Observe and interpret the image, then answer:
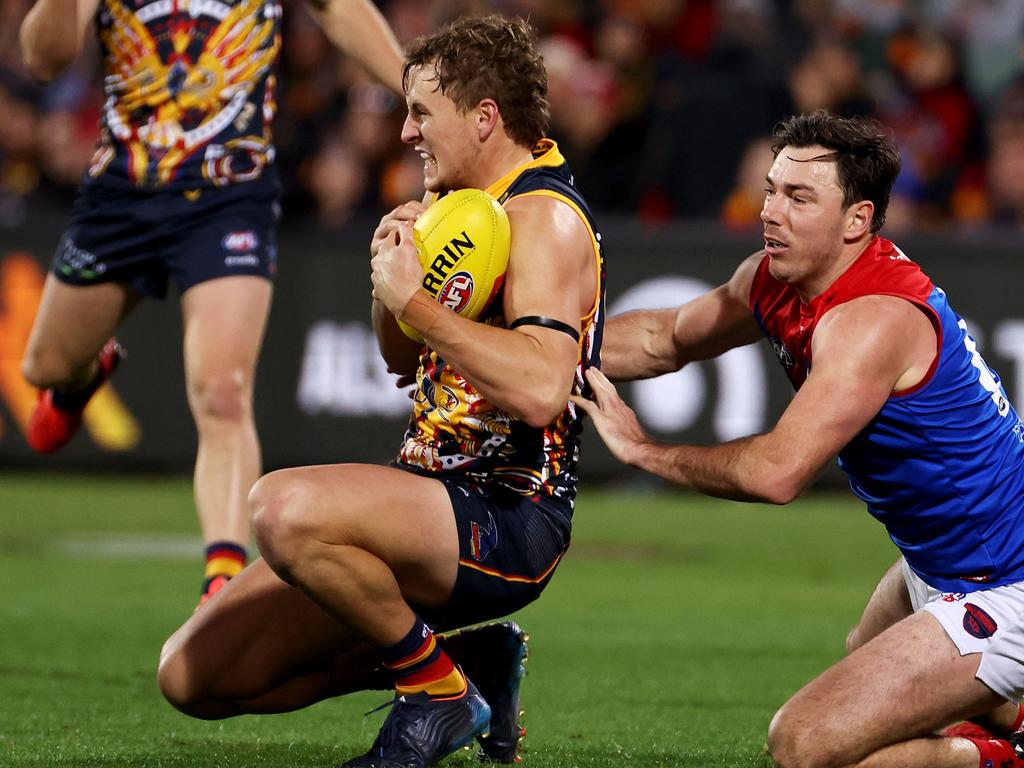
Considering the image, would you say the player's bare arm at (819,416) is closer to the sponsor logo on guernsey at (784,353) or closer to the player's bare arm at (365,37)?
the sponsor logo on guernsey at (784,353)

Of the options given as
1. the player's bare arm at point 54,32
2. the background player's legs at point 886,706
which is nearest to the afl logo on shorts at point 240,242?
the player's bare arm at point 54,32

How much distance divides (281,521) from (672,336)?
5.22 ft

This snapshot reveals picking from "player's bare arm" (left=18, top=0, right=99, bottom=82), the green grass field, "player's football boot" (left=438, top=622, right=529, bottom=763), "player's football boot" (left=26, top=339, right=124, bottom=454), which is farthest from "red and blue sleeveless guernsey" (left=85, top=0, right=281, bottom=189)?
"player's football boot" (left=438, top=622, right=529, bottom=763)

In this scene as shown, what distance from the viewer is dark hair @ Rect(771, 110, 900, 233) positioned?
4727 millimetres

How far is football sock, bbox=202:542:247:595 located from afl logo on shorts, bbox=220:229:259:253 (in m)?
1.21

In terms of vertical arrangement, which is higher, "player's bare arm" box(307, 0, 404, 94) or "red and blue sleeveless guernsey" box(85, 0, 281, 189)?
"player's bare arm" box(307, 0, 404, 94)

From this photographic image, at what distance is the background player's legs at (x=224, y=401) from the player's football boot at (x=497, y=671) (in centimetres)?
144

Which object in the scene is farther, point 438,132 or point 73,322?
point 73,322

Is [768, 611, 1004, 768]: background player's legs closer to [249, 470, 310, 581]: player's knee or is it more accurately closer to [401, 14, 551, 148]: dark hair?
[249, 470, 310, 581]: player's knee

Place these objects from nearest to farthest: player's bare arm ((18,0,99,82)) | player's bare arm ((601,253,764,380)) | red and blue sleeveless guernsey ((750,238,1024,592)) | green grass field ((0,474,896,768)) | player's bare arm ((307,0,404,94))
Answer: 1. red and blue sleeveless guernsey ((750,238,1024,592))
2. green grass field ((0,474,896,768))
3. player's bare arm ((601,253,764,380))
4. player's bare arm ((18,0,99,82))
5. player's bare arm ((307,0,404,94))

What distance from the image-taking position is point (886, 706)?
4500mm

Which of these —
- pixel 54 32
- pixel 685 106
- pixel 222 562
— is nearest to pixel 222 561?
pixel 222 562

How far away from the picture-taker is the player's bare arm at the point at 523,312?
4328 mm

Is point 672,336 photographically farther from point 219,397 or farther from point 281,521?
point 219,397
